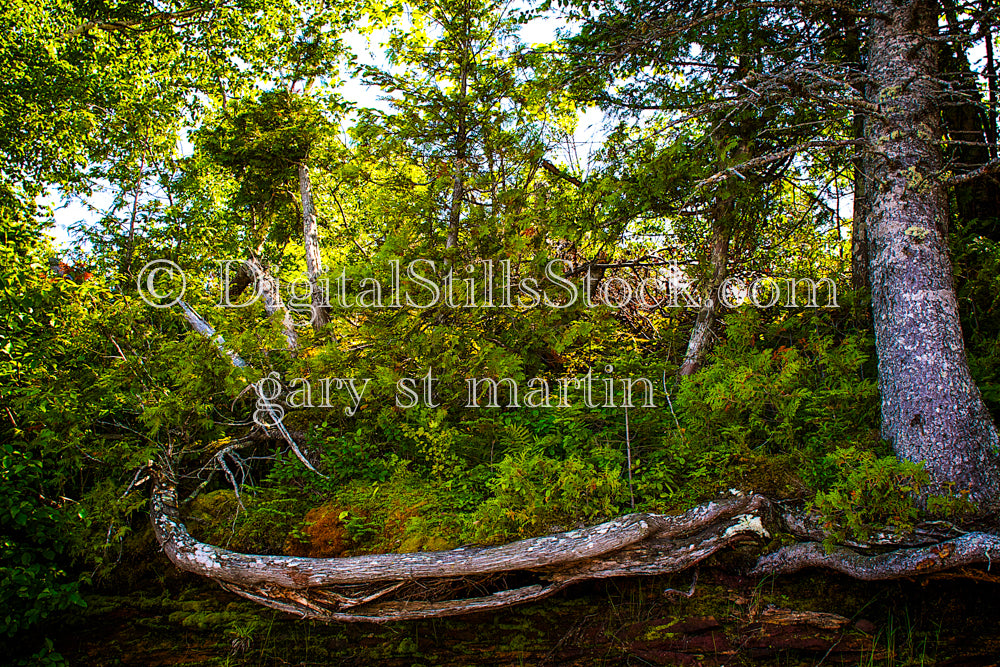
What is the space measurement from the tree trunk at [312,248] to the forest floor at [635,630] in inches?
165

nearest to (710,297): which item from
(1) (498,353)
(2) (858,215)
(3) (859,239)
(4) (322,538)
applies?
(3) (859,239)

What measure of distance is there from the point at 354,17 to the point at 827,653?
43.4 ft

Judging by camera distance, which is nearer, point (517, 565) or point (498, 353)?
point (517, 565)

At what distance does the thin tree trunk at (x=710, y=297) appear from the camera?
6.46 metres

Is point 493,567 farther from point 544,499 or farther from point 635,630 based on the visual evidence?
point 635,630

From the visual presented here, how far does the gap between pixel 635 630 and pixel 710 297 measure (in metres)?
3.84

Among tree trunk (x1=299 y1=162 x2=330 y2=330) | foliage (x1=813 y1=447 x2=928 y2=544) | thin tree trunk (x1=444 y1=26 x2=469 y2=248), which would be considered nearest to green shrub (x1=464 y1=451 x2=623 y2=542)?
foliage (x1=813 y1=447 x2=928 y2=544)

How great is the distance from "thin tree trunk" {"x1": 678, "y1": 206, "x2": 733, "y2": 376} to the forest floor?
2.45m

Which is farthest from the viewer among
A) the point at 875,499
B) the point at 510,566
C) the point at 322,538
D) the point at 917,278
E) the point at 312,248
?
the point at 312,248

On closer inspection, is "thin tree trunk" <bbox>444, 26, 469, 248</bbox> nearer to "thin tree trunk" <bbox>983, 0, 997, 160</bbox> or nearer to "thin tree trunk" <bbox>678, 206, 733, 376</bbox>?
"thin tree trunk" <bbox>678, 206, 733, 376</bbox>

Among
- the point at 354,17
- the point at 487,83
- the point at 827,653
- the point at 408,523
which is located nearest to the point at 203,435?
the point at 408,523

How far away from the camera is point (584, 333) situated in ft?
18.1

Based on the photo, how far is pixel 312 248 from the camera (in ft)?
29.9

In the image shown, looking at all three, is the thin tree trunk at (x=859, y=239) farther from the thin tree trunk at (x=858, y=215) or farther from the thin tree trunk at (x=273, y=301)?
the thin tree trunk at (x=273, y=301)
